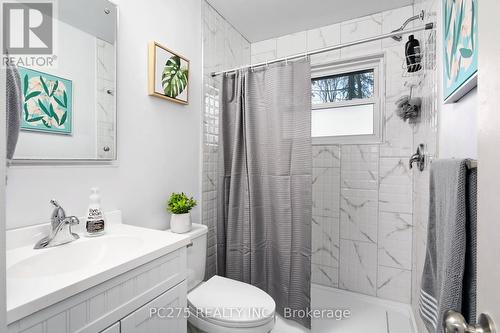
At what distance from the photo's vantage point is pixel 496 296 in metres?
0.37

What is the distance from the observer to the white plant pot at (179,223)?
1.50 meters

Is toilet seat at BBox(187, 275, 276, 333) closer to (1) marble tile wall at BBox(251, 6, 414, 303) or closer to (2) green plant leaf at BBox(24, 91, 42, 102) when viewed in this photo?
(1) marble tile wall at BBox(251, 6, 414, 303)

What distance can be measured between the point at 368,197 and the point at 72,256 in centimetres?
204

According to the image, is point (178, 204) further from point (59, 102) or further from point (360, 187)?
point (360, 187)

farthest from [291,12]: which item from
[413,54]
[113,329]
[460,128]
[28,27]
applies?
[113,329]

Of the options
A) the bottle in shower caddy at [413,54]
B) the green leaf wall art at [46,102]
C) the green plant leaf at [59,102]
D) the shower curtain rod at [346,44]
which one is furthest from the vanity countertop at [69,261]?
the bottle in shower caddy at [413,54]

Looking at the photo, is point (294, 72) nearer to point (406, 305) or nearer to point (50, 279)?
point (50, 279)

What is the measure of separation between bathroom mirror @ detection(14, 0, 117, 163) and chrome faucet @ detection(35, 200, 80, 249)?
23cm

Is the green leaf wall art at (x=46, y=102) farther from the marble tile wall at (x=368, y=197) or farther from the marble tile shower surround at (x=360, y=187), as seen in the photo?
the marble tile wall at (x=368, y=197)

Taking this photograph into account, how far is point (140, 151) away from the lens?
146 centimetres

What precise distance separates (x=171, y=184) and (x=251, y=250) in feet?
2.43

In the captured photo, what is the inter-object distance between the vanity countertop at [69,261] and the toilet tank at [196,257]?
386 mm

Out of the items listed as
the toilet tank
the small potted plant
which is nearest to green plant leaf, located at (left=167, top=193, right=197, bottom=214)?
the small potted plant

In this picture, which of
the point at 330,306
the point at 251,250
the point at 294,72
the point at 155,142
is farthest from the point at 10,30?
the point at 330,306
